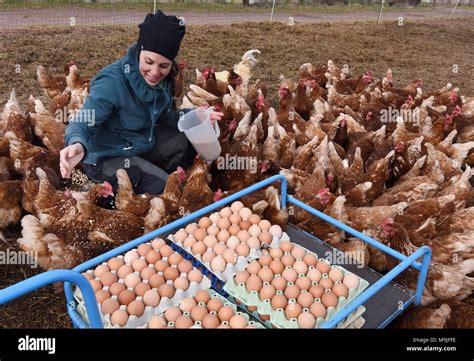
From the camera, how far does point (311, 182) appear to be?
10.8 ft

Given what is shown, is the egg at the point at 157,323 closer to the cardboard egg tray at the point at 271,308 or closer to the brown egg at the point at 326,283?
the cardboard egg tray at the point at 271,308

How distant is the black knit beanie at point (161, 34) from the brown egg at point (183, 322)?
1.83 meters

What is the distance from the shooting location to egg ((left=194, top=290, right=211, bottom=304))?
212cm

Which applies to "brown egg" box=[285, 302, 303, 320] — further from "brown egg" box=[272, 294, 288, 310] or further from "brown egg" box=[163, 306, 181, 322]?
"brown egg" box=[163, 306, 181, 322]

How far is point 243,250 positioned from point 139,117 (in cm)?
155

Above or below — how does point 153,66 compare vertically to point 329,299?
above

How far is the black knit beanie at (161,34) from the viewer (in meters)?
2.77

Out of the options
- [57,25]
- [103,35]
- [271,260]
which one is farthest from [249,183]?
[57,25]

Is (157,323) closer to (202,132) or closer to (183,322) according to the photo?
(183,322)

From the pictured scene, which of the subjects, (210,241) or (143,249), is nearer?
(143,249)

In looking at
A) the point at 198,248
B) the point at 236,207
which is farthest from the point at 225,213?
the point at 198,248

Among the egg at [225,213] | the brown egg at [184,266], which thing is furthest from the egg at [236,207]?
the brown egg at [184,266]

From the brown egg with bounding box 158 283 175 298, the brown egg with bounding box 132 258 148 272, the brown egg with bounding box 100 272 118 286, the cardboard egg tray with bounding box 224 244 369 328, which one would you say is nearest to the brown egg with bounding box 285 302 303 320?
the cardboard egg tray with bounding box 224 244 369 328
